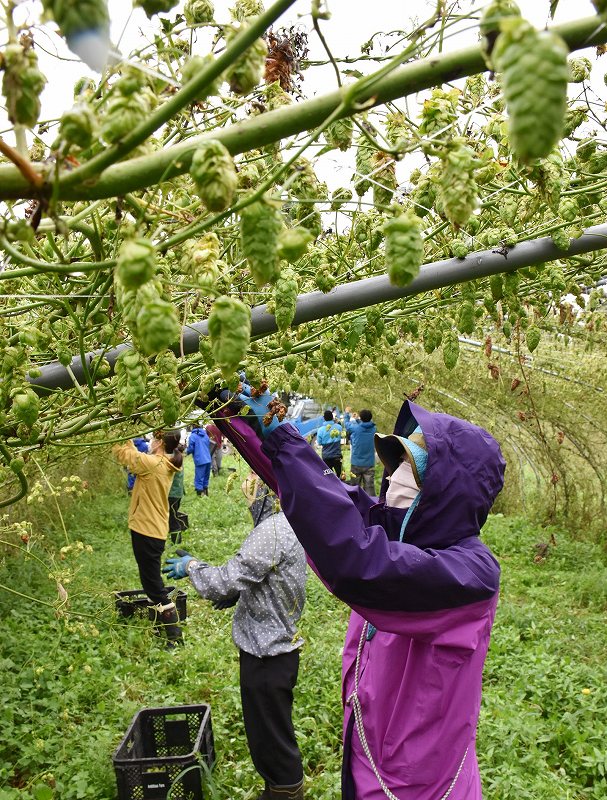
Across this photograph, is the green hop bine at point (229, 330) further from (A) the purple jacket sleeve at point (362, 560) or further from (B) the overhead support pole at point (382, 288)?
(A) the purple jacket sleeve at point (362, 560)

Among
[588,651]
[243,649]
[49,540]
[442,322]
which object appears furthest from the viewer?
[49,540]

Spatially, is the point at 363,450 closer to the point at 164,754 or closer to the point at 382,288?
the point at 164,754

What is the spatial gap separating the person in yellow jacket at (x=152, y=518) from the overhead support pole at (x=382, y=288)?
4334 mm

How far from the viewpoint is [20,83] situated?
30.2 inches

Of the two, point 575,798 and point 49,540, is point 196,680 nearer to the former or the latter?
point 575,798

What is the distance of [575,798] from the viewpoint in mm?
4324

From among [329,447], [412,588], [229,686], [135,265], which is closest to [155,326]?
[135,265]

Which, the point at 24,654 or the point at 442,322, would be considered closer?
the point at 442,322

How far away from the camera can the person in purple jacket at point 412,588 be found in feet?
7.43

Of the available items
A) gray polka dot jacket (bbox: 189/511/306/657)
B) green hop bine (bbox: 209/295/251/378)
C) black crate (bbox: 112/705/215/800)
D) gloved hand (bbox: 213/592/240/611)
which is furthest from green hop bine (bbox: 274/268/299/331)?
black crate (bbox: 112/705/215/800)

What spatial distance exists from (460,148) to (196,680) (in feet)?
17.8

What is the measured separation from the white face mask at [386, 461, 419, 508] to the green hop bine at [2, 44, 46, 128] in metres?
2.13

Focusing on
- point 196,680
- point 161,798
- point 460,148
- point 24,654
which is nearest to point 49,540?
point 24,654

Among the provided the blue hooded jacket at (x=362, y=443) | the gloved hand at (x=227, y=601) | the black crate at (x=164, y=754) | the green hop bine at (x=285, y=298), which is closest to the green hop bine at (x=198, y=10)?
the green hop bine at (x=285, y=298)
